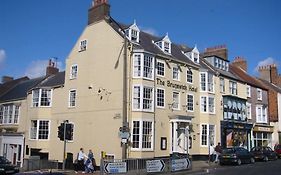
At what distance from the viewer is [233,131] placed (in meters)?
37.3

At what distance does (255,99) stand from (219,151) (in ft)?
49.2

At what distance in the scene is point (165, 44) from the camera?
32.8 meters

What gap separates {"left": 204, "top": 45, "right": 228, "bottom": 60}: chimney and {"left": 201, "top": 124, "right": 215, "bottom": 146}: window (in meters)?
11.2

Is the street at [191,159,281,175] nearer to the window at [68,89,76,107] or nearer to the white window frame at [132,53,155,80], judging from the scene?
the white window frame at [132,53,155,80]

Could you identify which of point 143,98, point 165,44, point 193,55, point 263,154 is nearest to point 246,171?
point 143,98

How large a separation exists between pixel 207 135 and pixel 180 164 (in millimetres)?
9976

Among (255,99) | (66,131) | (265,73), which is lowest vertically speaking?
(66,131)

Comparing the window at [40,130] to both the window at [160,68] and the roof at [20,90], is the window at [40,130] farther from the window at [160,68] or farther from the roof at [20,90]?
the window at [160,68]

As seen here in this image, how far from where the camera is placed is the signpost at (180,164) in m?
24.0

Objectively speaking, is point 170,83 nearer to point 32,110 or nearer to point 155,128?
point 155,128

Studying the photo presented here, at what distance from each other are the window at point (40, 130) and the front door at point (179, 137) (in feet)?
44.2

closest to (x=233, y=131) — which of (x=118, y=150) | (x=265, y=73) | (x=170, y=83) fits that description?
(x=170, y=83)

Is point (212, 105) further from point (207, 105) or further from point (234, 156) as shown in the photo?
point (234, 156)

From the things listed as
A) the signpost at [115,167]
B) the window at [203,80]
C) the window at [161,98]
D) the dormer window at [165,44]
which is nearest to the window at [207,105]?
the window at [203,80]
